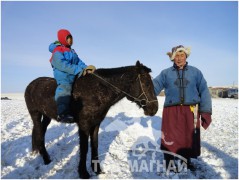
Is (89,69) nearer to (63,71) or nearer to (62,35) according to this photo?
(63,71)

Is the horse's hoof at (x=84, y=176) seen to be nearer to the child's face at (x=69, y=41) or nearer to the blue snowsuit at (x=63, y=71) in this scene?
the blue snowsuit at (x=63, y=71)

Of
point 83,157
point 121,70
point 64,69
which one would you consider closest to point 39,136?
point 83,157

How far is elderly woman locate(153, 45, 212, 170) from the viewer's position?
18.8 ft

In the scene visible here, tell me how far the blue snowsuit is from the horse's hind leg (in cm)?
161

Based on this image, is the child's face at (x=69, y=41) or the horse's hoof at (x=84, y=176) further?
the child's face at (x=69, y=41)

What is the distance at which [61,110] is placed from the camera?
18.4ft

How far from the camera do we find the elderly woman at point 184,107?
226 inches

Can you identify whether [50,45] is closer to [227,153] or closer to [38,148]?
[38,148]

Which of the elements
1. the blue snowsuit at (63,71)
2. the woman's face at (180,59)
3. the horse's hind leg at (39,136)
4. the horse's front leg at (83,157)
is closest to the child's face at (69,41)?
the blue snowsuit at (63,71)

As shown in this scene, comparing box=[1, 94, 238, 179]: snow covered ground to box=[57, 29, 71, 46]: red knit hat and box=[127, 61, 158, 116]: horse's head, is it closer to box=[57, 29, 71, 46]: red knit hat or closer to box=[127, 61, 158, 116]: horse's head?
box=[127, 61, 158, 116]: horse's head

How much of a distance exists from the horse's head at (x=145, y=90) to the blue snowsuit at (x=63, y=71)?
131 cm

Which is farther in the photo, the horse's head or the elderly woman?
the elderly woman

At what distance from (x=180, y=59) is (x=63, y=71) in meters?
2.64

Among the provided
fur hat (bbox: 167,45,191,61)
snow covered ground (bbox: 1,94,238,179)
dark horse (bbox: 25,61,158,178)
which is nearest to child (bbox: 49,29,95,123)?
dark horse (bbox: 25,61,158,178)
